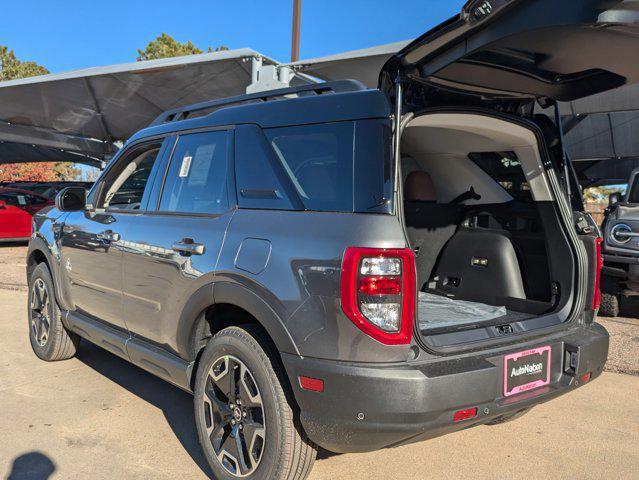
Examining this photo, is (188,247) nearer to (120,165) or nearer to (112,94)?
(120,165)

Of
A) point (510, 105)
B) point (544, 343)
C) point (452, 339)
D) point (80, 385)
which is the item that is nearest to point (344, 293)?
point (452, 339)

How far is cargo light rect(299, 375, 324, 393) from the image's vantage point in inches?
89.2

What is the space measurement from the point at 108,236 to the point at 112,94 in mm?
9270

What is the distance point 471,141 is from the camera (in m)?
3.53

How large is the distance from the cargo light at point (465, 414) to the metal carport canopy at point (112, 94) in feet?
24.2

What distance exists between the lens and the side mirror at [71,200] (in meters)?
4.10

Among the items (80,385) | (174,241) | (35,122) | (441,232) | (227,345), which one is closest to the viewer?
(227,345)

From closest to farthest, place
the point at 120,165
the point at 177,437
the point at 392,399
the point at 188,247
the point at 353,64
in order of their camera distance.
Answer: the point at 392,399, the point at 188,247, the point at 177,437, the point at 120,165, the point at 353,64

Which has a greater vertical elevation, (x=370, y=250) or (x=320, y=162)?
(x=320, y=162)

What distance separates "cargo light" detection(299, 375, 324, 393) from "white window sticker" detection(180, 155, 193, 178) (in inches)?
61.5

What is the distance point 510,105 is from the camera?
3.15 m

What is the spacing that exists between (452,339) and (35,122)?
15722mm

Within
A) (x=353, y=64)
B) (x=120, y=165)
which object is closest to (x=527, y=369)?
(x=120, y=165)

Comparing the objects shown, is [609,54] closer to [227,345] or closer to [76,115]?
[227,345]
